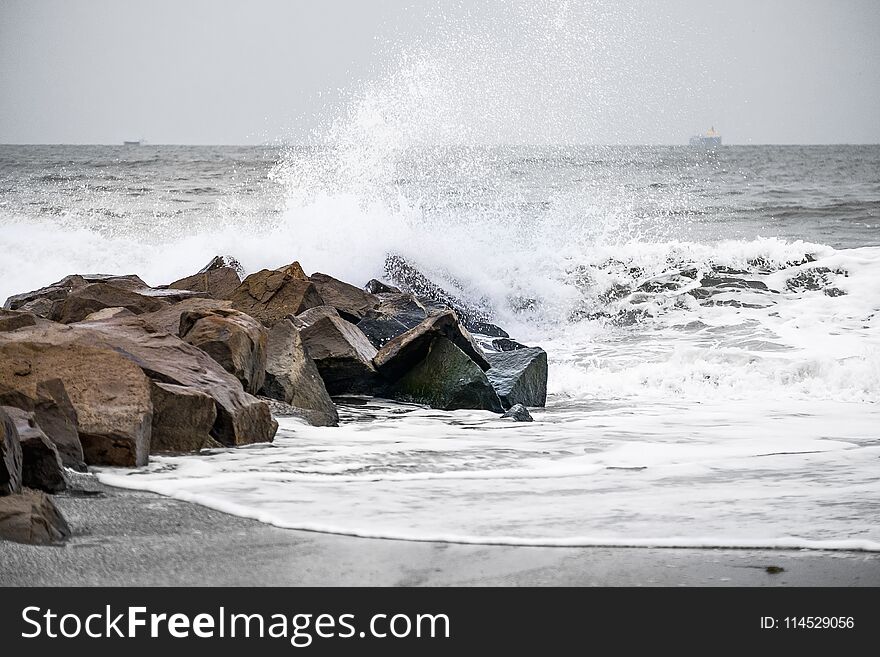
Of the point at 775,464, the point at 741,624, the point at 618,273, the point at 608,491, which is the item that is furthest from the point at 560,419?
the point at 618,273

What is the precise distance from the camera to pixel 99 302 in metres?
5.53

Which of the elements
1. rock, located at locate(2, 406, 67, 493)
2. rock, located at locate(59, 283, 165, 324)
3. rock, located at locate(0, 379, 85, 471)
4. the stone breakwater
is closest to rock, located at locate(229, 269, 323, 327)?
the stone breakwater

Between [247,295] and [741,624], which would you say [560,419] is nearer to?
[247,295]

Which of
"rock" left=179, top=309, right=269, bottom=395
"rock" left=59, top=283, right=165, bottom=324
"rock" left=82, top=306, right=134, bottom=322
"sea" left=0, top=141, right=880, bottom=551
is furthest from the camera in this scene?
"rock" left=59, top=283, right=165, bottom=324

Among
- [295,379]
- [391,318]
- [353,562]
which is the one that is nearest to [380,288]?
[391,318]

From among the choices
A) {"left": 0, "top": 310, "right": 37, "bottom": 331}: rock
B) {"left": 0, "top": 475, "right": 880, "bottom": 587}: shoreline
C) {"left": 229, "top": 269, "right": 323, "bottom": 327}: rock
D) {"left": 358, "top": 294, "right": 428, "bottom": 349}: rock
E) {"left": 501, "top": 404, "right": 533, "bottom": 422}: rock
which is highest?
{"left": 0, "top": 310, "right": 37, "bottom": 331}: rock

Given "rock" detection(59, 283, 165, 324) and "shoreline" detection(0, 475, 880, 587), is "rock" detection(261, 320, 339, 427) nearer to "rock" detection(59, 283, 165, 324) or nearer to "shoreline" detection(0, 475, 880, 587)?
"rock" detection(59, 283, 165, 324)

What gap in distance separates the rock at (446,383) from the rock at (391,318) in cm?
43

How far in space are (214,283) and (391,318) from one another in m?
1.37

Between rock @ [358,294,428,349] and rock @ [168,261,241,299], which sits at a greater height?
rock @ [168,261,241,299]

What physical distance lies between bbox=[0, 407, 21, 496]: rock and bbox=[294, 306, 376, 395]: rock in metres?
2.68

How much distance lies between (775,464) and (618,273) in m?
6.56

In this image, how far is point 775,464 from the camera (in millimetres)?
3818

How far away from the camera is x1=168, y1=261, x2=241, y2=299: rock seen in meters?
6.79
